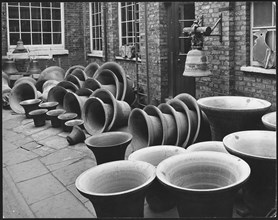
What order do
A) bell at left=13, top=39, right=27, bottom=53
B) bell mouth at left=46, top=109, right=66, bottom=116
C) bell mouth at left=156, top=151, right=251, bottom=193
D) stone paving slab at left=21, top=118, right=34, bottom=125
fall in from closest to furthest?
bell mouth at left=156, top=151, right=251, bottom=193 → bell mouth at left=46, top=109, right=66, bottom=116 → stone paving slab at left=21, top=118, right=34, bottom=125 → bell at left=13, top=39, right=27, bottom=53

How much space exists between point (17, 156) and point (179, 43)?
13.9 ft

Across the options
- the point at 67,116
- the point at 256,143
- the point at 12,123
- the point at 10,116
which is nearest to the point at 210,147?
the point at 256,143

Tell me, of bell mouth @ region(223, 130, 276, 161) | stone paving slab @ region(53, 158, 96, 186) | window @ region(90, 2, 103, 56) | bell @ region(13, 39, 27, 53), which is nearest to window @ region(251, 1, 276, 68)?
bell mouth @ region(223, 130, 276, 161)

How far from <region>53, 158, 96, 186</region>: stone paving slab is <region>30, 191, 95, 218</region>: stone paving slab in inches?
18.8

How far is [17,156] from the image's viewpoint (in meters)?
6.37

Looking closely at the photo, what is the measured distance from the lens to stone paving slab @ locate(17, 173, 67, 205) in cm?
463

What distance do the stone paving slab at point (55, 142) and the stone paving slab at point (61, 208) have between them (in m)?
2.25

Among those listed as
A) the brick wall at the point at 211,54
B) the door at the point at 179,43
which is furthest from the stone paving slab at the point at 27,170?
the door at the point at 179,43

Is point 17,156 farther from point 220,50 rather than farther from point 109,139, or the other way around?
point 220,50

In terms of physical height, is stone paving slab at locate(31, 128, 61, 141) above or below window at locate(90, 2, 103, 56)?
below

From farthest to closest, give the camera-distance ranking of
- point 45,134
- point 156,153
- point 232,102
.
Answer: point 45,134 → point 232,102 → point 156,153

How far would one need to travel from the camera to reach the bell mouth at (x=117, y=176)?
11.8ft

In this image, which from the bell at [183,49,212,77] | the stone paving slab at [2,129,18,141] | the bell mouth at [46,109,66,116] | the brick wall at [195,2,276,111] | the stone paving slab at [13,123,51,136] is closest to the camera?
the bell at [183,49,212,77]

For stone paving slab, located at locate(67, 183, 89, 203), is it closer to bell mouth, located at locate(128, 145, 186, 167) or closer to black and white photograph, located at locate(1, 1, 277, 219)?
black and white photograph, located at locate(1, 1, 277, 219)
